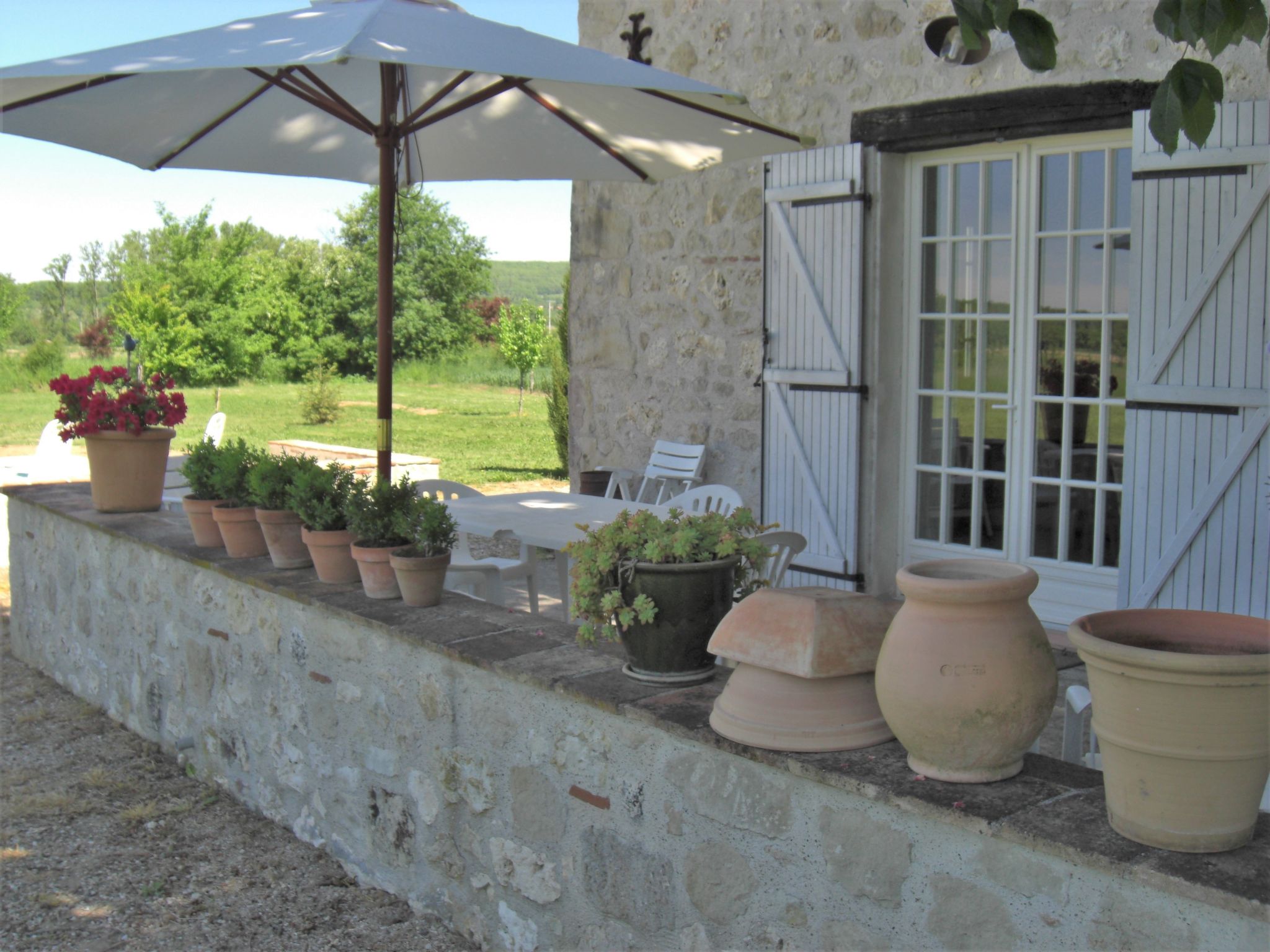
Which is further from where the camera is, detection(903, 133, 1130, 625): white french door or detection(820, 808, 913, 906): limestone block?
detection(903, 133, 1130, 625): white french door

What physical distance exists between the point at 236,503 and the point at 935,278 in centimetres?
311

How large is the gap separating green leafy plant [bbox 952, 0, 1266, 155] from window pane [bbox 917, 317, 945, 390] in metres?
3.39

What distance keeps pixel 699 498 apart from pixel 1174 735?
293cm

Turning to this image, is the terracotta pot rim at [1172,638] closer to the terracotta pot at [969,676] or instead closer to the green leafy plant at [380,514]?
the terracotta pot at [969,676]

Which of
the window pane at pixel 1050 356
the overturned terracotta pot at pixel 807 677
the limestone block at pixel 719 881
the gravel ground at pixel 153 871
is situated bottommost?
the gravel ground at pixel 153 871

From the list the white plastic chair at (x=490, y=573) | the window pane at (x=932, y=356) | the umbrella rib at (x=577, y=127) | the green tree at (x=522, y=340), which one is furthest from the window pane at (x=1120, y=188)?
the green tree at (x=522, y=340)

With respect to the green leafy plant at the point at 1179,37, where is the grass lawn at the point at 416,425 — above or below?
below

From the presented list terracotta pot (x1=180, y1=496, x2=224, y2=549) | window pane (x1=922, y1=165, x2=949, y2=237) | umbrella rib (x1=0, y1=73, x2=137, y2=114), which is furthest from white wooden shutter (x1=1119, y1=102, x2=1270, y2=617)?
umbrella rib (x1=0, y1=73, x2=137, y2=114)

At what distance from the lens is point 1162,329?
159 inches

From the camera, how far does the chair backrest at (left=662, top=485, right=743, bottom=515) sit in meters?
4.20

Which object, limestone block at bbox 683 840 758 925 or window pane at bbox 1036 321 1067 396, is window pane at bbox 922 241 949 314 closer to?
window pane at bbox 1036 321 1067 396

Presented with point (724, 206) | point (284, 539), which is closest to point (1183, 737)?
point (284, 539)

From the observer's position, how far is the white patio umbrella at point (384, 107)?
113 inches

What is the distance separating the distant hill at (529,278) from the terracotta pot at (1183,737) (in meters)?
70.2
